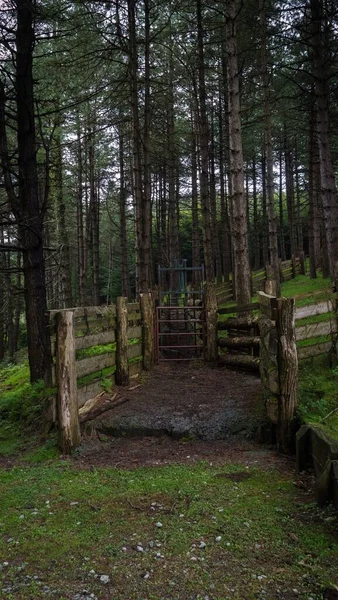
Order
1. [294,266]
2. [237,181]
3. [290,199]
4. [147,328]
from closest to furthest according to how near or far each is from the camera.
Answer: [147,328] → [237,181] → [294,266] → [290,199]

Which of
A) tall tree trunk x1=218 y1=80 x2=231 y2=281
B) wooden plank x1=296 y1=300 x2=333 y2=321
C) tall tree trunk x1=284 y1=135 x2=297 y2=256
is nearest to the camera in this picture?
wooden plank x1=296 y1=300 x2=333 y2=321

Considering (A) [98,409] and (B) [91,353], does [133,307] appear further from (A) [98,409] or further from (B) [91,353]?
(A) [98,409]

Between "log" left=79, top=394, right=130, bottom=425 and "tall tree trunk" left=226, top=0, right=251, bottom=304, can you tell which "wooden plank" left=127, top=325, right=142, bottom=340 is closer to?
"log" left=79, top=394, right=130, bottom=425

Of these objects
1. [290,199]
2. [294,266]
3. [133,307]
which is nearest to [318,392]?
[133,307]

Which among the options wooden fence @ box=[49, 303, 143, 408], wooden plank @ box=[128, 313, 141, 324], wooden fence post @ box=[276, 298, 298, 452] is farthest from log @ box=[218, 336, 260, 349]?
wooden fence post @ box=[276, 298, 298, 452]

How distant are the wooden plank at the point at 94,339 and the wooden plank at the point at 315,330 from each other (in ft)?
10.2

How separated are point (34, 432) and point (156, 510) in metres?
3.34

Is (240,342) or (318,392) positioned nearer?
(318,392)

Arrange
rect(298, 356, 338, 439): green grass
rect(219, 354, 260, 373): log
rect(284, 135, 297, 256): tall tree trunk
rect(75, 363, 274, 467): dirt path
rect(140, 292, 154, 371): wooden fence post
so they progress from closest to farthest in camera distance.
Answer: rect(298, 356, 338, 439): green grass, rect(75, 363, 274, 467): dirt path, rect(219, 354, 260, 373): log, rect(140, 292, 154, 371): wooden fence post, rect(284, 135, 297, 256): tall tree trunk

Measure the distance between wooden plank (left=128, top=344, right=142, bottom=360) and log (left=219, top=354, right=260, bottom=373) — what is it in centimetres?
190

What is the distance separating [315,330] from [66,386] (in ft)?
12.1

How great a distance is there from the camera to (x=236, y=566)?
297cm

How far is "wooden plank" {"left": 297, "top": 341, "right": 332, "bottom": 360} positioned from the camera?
647 cm

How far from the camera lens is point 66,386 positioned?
219 inches
